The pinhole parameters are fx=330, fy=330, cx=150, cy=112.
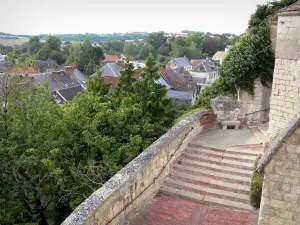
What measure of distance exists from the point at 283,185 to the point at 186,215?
3190 mm

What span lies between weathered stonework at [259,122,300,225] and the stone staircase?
291 cm

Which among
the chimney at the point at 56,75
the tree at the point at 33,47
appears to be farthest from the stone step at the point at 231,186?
the tree at the point at 33,47

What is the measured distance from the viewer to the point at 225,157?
10.3 meters

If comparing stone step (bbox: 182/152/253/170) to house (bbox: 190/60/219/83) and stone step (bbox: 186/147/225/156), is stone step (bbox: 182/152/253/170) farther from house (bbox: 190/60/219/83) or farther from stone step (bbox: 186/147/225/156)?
house (bbox: 190/60/219/83)

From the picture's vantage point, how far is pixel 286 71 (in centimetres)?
1080

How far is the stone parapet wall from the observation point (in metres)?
6.16

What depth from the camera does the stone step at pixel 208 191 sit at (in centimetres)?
857

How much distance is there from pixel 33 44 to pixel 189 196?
11349 cm

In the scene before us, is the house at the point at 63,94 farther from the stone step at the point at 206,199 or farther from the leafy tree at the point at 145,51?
the leafy tree at the point at 145,51

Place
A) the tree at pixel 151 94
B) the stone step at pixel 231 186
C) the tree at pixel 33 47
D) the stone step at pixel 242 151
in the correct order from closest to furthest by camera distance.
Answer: the stone step at pixel 231 186 < the stone step at pixel 242 151 < the tree at pixel 151 94 < the tree at pixel 33 47

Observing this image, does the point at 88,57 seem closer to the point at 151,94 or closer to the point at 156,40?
the point at 156,40

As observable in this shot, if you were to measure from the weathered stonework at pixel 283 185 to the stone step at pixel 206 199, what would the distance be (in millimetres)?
2900

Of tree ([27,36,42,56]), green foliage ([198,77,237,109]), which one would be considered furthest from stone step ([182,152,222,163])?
tree ([27,36,42,56])

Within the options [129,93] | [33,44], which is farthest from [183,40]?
[129,93]
